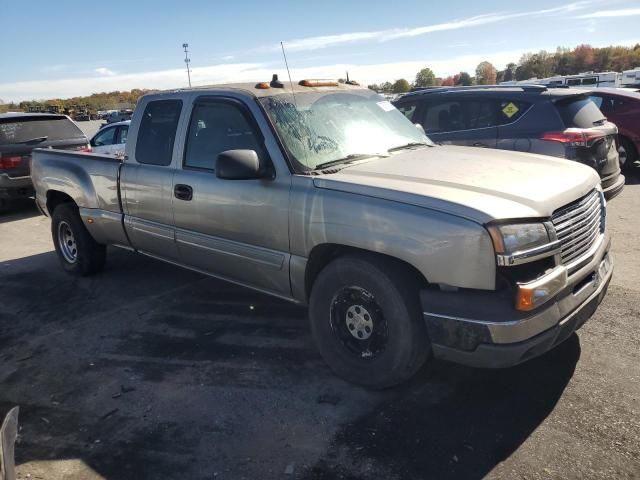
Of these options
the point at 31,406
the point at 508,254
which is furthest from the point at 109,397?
the point at 508,254

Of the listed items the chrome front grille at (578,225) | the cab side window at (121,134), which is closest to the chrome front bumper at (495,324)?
the chrome front grille at (578,225)

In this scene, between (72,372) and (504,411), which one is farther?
(72,372)

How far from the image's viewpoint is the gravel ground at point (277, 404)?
110 inches

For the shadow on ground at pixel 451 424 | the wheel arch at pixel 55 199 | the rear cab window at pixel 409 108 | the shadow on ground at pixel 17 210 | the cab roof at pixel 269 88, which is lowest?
the shadow on ground at pixel 451 424

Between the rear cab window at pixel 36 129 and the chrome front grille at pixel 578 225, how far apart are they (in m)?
9.42

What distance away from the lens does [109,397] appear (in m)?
3.57

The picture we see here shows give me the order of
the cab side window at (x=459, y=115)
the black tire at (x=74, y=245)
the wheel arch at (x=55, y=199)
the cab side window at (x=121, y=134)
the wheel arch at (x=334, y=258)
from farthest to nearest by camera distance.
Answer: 1. the cab side window at (x=121, y=134)
2. the cab side window at (x=459, y=115)
3. the wheel arch at (x=55, y=199)
4. the black tire at (x=74, y=245)
5. the wheel arch at (x=334, y=258)

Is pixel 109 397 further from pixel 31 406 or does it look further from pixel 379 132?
pixel 379 132

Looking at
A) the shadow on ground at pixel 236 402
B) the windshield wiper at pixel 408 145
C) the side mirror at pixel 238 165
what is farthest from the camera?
the windshield wiper at pixel 408 145

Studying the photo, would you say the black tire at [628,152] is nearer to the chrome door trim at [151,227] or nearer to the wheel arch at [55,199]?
the chrome door trim at [151,227]

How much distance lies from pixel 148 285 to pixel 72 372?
6.06ft

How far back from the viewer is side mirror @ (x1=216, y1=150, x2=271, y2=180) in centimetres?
354

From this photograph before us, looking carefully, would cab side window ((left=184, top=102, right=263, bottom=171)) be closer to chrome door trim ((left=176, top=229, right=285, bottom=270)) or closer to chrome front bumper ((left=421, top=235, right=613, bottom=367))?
chrome door trim ((left=176, top=229, right=285, bottom=270))

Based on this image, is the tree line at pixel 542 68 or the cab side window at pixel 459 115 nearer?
the cab side window at pixel 459 115
